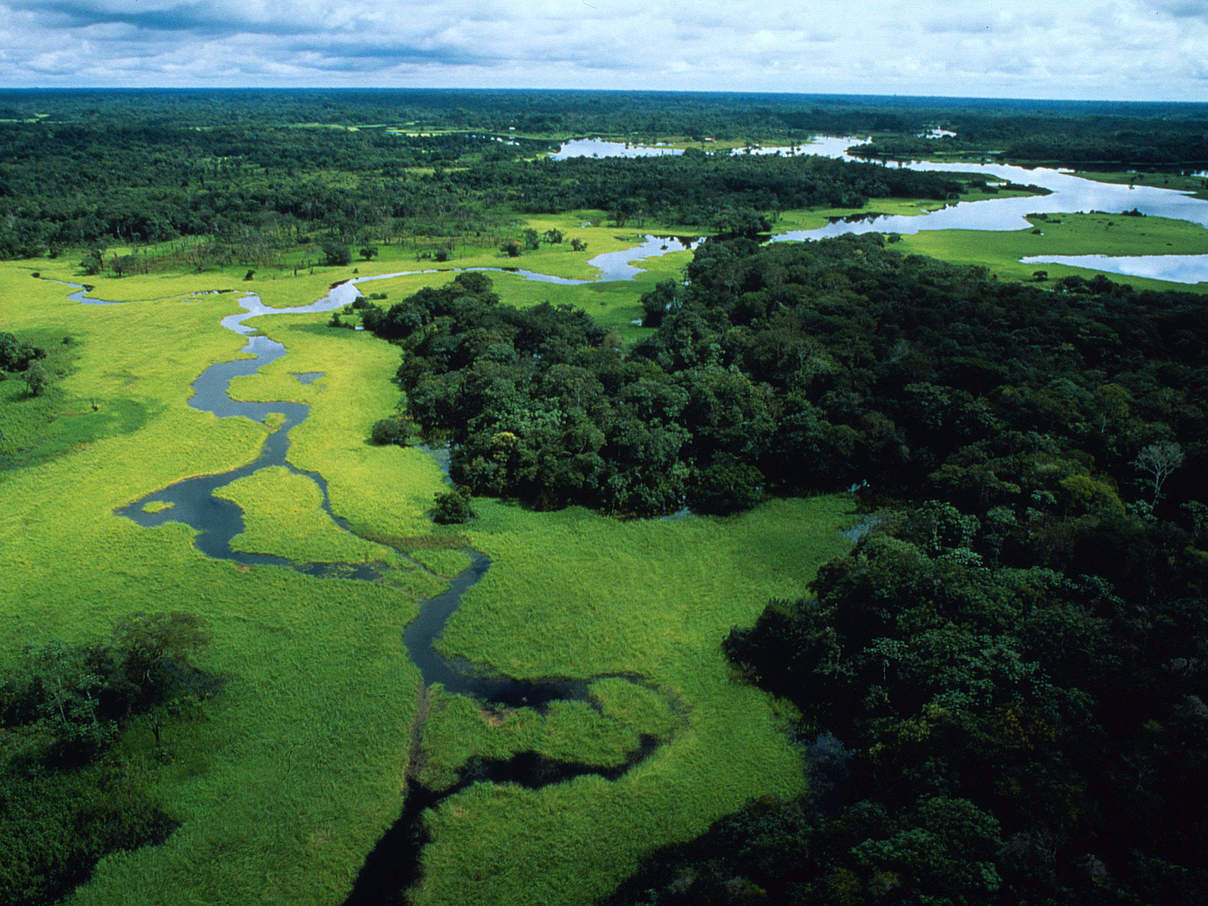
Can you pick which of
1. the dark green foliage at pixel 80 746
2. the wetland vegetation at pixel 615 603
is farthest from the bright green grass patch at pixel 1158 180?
the dark green foliage at pixel 80 746

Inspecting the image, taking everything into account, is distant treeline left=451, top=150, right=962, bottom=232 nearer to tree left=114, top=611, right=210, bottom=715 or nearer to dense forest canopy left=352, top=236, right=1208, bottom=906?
dense forest canopy left=352, top=236, right=1208, bottom=906

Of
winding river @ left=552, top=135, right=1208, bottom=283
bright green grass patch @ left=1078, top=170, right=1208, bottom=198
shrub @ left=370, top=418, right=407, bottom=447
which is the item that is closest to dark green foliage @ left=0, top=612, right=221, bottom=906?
shrub @ left=370, top=418, right=407, bottom=447

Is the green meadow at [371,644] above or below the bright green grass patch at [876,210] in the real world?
below

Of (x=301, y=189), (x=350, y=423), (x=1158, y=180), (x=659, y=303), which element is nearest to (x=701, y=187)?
(x=301, y=189)

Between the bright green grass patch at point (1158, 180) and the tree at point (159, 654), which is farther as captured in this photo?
the bright green grass patch at point (1158, 180)

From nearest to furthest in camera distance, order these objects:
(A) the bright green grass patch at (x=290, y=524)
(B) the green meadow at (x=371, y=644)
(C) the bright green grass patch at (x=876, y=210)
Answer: (B) the green meadow at (x=371, y=644) → (A) the bright green grass patch at (x=290, y=524) → (C) the bright green grass patch at (x=876, y=210)

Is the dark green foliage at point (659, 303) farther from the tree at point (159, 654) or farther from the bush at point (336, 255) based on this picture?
the tree at point (159, 654)

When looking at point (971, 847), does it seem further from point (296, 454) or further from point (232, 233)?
point (232, 233)
